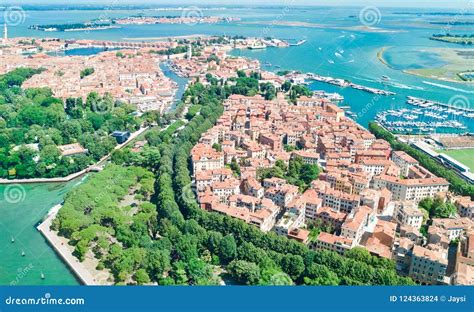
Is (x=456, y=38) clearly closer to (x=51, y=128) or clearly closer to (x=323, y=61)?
(x=323, y=61)

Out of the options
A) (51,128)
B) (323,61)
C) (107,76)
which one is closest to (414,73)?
(323,61)

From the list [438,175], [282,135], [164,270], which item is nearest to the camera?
[164,270]

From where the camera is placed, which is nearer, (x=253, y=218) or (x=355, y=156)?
(x=253, y=218)

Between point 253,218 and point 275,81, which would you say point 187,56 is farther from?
point 253,218

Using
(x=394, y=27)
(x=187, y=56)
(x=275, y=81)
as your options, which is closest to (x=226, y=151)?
(x=275, y=81)

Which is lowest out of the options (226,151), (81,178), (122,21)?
(81,178)

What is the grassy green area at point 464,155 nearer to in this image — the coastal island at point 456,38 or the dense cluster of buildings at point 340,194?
the dense cluster of buildings at point 340,194

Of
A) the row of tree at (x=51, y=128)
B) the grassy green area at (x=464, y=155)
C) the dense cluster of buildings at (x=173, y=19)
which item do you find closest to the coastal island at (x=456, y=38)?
the grassy green area at (x=464, y=155)

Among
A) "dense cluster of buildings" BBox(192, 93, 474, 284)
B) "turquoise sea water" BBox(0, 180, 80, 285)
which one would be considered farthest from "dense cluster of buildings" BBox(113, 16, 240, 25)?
"turquoise sea water" BBox(0, 180, 80, 285)

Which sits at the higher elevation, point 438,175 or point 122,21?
point 122,21
